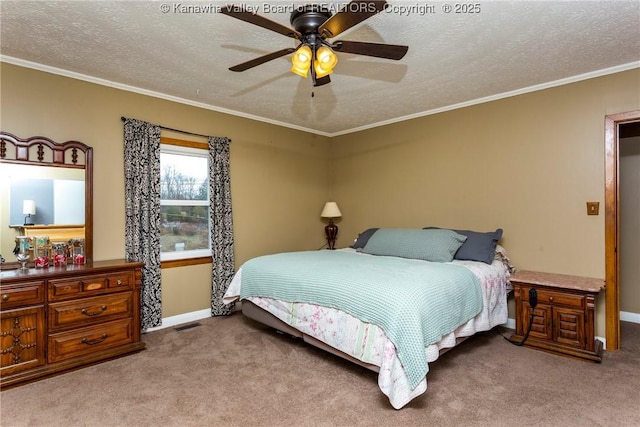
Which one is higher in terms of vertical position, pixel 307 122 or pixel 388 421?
pixel 307 122

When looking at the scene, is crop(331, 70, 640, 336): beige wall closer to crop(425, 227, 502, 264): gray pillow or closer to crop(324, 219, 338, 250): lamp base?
crop(425, 227, 502, 264): gray pillow

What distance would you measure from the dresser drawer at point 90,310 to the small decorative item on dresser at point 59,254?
42cm

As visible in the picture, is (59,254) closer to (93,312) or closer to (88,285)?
(88,285)

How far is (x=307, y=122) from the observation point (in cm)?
491

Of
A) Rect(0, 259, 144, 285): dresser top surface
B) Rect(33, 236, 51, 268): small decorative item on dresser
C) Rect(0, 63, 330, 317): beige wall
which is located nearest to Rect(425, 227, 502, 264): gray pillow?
Rect(0, 63, 330, 317): beige wall

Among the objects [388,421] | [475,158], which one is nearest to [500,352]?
[388,421]

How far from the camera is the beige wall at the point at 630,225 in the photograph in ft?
12.6

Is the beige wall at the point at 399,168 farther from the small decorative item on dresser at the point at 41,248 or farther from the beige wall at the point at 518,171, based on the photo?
the small decorative item on dresser at the point at 41,248

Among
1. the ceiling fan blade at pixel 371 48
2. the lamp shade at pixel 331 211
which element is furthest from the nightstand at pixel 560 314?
the lamp shade at pixel 331 211

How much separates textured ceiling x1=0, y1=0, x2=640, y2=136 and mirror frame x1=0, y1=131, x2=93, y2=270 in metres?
0.66

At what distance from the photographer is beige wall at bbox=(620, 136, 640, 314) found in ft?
12.6

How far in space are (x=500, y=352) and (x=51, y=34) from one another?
4361mm

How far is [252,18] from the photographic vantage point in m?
1.72

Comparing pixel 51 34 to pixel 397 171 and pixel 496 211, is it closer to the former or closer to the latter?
pixel 397 171
